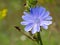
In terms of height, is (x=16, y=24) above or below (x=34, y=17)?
below

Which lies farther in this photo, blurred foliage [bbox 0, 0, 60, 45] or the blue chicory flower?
blurred foliage [bbox 0, 0, 60, 45]

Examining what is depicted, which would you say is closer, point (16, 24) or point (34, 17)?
point (34, 17)

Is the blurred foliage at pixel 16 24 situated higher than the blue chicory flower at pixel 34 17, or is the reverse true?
the blue chicory flower at pixel 34 17

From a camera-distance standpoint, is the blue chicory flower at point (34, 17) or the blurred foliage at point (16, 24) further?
the blurred foliage at point (16, 24)

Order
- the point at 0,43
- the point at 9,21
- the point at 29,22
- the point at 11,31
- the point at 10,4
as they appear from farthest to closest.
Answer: the point at 10,4
the point at 9,21
the point at 11,31
the point at 0,43
the point at 29,22

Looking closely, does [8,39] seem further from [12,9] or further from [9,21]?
[12,9]

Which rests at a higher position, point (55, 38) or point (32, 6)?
point (32, 6)

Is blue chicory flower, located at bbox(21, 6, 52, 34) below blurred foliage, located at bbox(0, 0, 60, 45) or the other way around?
the other way around

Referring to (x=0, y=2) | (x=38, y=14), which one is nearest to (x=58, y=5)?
(x=0, y=2)
